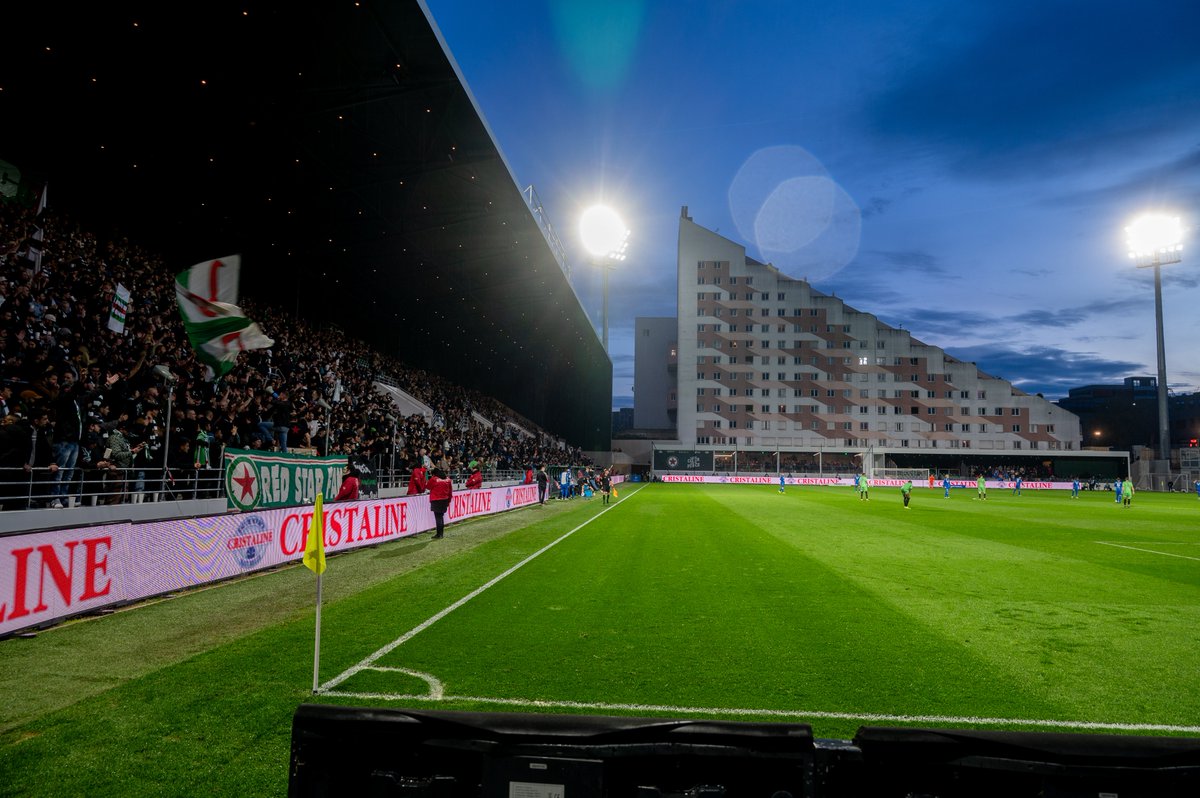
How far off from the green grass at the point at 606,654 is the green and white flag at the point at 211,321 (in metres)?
4.95

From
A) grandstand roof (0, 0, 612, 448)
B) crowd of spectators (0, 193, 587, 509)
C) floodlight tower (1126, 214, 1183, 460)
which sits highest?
floodlight tower (1126, 214, 1183, 460)

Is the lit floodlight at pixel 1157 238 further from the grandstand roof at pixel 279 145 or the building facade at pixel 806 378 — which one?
the grandstand roof at pixel 279 145

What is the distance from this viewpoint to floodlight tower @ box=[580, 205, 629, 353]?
7106 cm

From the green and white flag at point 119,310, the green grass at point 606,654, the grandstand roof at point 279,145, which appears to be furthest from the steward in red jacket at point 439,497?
the grandstand roof at point 279,145

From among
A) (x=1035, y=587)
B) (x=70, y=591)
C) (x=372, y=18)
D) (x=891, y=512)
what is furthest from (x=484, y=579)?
(x=891, y=512)

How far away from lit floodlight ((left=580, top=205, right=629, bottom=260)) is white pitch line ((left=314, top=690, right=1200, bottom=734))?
68012mm

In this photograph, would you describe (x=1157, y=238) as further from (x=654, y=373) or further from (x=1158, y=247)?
(x=654, y=373)

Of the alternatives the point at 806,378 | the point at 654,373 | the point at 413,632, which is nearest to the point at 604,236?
the point at 806,378

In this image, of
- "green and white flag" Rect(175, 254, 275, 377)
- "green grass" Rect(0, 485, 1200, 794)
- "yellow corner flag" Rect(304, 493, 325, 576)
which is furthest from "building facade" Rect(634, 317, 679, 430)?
"yellow corner flag" Rect(304, 493, 325, 576)

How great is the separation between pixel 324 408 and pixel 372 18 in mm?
12349

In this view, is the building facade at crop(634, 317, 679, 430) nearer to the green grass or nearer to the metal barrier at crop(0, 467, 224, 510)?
the metal barrier at crop(0, 467, 224, 510)

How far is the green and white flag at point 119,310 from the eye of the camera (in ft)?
52.6

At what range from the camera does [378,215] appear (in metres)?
26.8

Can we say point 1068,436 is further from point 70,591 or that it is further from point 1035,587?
point 70,591
